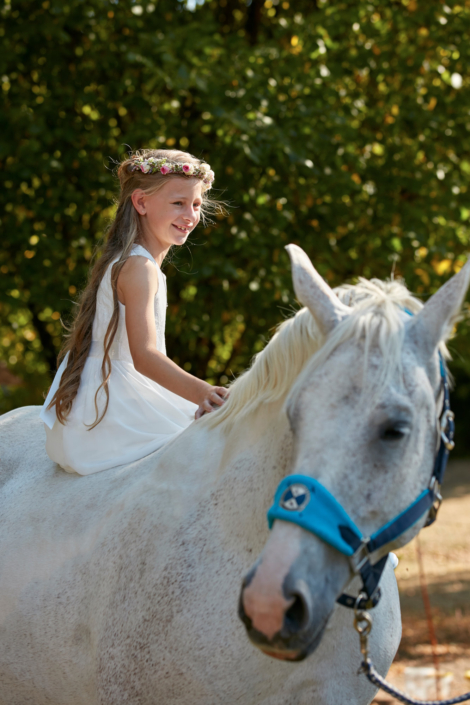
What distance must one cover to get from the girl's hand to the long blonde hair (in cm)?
38

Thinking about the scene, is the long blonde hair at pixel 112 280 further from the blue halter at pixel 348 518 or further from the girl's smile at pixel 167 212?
the blue halter at pixel 348 518

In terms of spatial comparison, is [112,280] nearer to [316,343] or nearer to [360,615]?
[316,343]

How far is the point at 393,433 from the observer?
1.46m

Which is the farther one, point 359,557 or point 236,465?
point 236,465

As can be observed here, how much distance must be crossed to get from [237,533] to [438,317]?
805mm

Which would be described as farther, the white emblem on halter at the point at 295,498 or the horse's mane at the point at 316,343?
the horse's mane at the point at 316,343

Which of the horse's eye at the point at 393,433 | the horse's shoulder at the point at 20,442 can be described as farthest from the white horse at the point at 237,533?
the horse's shoulder at the point at 20,442

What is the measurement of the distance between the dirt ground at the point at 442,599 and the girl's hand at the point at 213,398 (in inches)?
124

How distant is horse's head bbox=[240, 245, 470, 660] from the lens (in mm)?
1355

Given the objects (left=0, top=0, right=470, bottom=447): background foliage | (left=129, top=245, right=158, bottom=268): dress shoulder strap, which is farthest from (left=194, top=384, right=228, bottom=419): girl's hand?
(left=0, top=0, right=470, bottom=447): background foliage

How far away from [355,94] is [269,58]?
2.85ft

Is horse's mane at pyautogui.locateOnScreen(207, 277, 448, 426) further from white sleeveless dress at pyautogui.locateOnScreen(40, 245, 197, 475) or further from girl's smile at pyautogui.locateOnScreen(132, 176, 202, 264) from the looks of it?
girl's smile at pyautogui.locateOnScreen(132, 176, 202, 264)

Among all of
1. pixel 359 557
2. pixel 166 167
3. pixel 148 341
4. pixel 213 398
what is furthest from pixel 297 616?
pixel 166 167

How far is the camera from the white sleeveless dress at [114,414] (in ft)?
7.52
